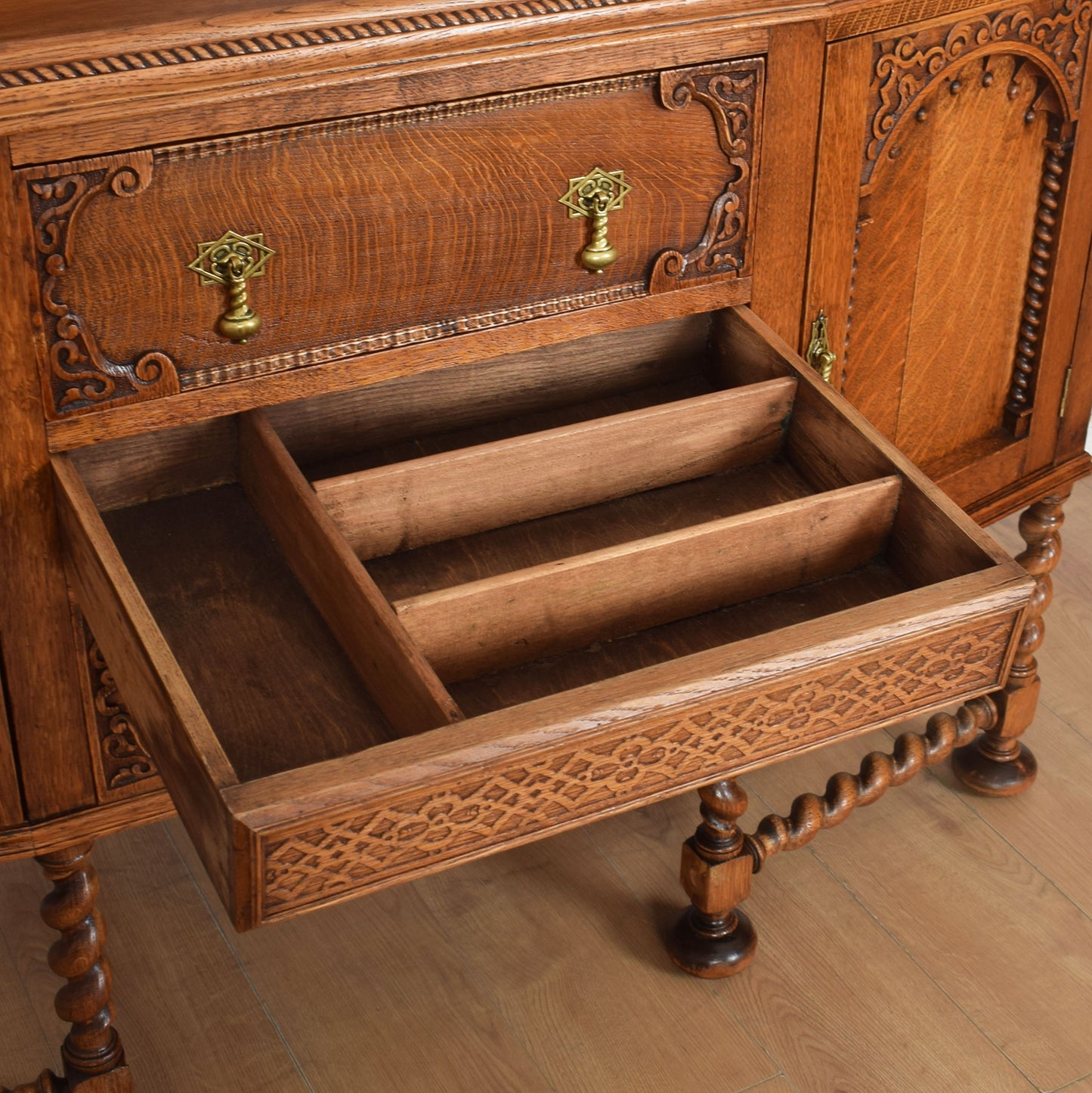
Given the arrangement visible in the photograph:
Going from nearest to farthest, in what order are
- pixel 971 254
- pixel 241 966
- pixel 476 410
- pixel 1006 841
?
pixel 476 410
pixel 971 254
pixel 241 966
pixel 1006 841

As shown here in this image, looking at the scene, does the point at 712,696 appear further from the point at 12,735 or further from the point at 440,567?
the point at 12,735

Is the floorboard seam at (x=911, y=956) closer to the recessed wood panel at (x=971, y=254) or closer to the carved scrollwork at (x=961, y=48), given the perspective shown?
the recessed wood panel at (x=971, y=254)

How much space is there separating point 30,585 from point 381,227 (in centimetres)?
36

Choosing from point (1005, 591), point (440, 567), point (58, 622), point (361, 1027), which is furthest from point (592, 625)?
point (361, 1027)

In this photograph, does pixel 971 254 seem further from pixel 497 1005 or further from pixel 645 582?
pixel 497 1005

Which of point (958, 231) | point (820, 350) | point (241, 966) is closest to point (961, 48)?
point (958, 231)

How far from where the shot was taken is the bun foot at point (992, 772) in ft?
5.57

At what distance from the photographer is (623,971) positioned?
4.93 ft

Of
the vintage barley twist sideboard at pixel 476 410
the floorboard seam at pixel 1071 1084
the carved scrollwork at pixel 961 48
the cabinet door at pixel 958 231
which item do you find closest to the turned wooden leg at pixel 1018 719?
the cabinet door at pixel 958 231

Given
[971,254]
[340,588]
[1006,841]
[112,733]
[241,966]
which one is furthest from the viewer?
[1006,841]

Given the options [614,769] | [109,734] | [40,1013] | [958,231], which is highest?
[958,231]

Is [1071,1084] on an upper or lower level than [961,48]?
lower

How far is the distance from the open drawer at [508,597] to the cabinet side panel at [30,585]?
3 centimetres

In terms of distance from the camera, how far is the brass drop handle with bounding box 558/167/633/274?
3.72 feet
